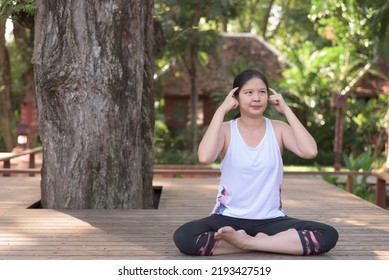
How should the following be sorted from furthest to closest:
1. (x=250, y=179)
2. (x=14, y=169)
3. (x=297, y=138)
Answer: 1. (x=14, y=169)
2. (x=297, y=138)
3. (x=250, y=179)

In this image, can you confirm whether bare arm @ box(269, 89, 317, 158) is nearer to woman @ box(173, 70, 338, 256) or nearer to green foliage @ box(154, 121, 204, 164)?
woman @ box(173, 70, 338, 256)

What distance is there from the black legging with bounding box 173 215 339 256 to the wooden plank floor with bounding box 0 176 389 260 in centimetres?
8

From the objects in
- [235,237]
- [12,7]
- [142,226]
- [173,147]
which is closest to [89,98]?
[12,7]

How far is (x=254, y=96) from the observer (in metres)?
4.79

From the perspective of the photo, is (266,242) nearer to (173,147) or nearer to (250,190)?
(250,190)

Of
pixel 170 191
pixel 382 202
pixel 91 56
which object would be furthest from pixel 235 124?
pixel 382 202

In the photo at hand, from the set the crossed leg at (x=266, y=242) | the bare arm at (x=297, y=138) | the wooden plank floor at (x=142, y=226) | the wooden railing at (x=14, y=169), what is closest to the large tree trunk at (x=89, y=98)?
the wooden plank floor at (x=142, y=226)

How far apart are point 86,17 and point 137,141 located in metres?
1.31

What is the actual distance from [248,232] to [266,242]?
0.17 metres

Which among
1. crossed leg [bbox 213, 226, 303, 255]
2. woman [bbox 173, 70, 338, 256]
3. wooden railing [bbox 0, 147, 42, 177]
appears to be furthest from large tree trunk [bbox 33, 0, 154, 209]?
crossed leg [bbox 213, 226, 303, 255]

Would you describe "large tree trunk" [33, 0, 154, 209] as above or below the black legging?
above

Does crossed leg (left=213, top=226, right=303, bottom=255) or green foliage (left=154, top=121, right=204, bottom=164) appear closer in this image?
crossed leg (left=213, top=226, right=303, bottom=255)

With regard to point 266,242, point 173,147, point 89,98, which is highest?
point 89,98

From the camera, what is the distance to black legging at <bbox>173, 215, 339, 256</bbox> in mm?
4691
